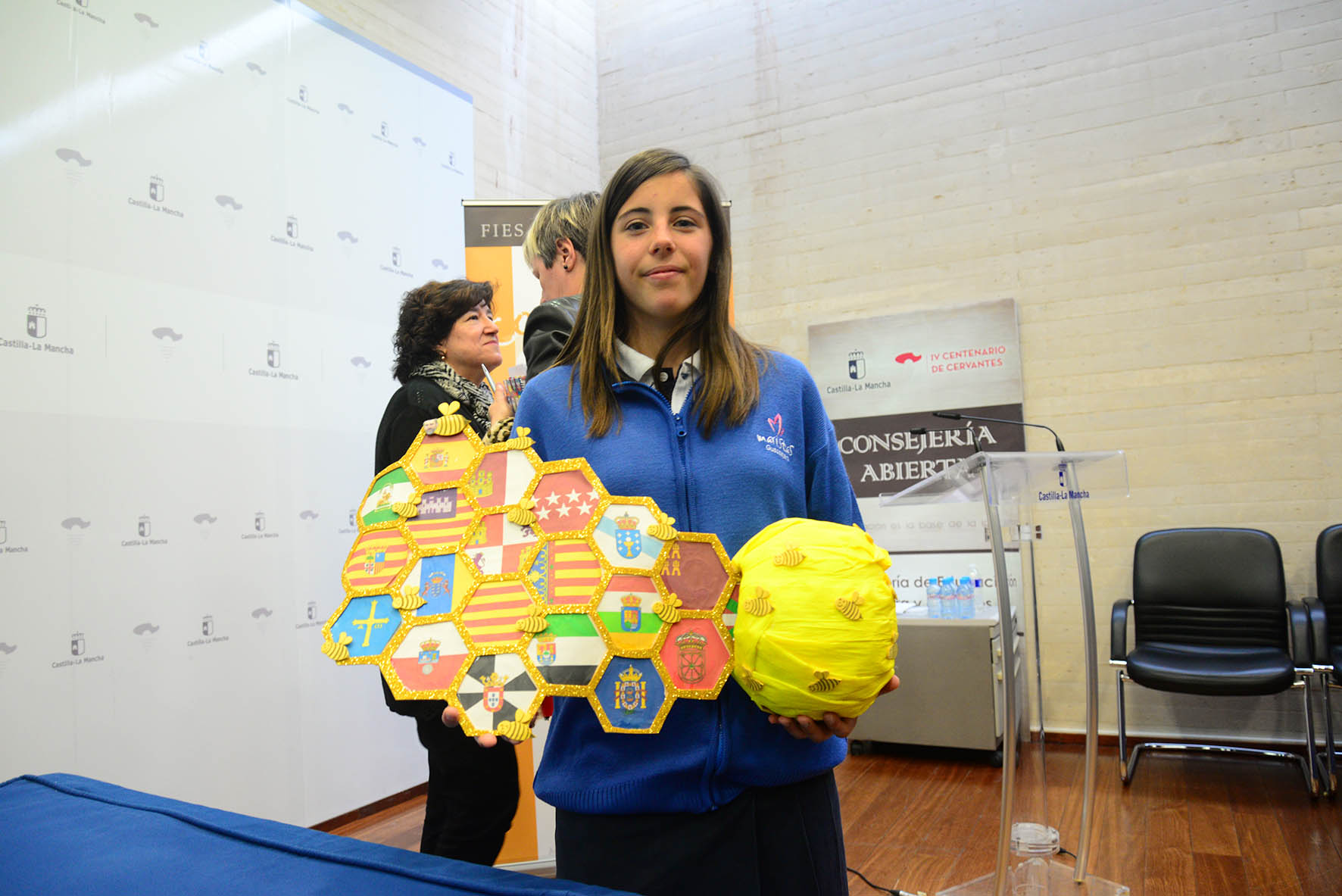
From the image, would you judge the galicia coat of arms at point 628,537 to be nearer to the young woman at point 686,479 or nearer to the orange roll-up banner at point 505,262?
the young woman at point 686,479

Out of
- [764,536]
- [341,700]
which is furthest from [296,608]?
[764,536]

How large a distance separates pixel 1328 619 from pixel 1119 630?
853 mm

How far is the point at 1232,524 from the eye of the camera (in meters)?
4.16

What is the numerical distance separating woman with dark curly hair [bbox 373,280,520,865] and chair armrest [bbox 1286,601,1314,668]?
3.41m

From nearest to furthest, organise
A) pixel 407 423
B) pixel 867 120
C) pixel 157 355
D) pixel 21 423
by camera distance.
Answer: pixel 407 423 → pixel 21 423 → pixel 157 355 → pixel 867 120

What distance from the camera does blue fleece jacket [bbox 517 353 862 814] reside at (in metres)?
0.97

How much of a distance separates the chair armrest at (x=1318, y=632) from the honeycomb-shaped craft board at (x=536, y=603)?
12.2 feet

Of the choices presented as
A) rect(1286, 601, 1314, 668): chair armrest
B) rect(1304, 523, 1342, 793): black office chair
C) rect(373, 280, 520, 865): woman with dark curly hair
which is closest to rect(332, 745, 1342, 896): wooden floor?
rect(1304, 523, 1342, 793): black office chair

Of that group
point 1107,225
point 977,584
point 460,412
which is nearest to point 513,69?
point 1107,225

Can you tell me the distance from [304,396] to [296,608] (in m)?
0.89

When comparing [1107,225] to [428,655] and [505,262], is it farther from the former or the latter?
[428,655]

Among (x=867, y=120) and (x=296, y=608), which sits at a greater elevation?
(x=867, y=120)

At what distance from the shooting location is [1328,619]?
12.3ft

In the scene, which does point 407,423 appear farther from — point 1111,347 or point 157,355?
point 1111,347
